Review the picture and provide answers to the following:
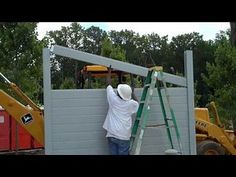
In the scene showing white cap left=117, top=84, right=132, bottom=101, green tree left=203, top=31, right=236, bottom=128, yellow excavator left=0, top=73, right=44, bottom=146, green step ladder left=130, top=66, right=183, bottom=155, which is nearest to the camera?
green step ladder left=130, top=66, right=183, bottom=155

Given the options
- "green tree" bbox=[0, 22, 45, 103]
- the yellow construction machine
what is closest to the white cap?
the yellow construction machine

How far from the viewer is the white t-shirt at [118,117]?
671 centimetres

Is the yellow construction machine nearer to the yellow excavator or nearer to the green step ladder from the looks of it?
the green step ladder

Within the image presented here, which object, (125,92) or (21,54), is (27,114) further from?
(21,54)

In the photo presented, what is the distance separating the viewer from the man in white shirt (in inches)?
264

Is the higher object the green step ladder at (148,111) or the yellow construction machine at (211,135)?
the green step ladder at (148,111)

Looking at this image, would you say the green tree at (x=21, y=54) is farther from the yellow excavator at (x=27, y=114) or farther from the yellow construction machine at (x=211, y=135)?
the yellow excavator at (x=27, y=114)

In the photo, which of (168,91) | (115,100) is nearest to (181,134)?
(168,91)

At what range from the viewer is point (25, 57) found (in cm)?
1519

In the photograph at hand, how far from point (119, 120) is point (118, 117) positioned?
0.16ft

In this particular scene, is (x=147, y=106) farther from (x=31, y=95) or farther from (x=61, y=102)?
(x=31, y=95)

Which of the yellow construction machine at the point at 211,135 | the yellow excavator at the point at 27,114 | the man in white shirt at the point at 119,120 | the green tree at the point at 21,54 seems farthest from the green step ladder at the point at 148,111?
the green tree at the point at 21,54

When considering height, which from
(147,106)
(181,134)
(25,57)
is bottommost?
(181,134)

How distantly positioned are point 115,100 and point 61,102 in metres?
0.79
